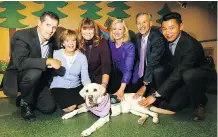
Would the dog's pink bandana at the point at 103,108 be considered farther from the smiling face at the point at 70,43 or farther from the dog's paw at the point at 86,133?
the smiling face at the point at 70,43

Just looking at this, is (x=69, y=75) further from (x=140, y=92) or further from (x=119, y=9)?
(x=119, y=9)

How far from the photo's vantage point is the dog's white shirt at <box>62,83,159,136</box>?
183 cm

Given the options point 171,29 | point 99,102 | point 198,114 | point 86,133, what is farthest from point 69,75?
point 198,114

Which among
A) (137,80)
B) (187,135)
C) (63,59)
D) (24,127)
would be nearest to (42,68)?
(63,59)

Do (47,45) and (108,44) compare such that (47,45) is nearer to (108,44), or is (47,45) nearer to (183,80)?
(108,44)

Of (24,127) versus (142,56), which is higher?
(142,56)

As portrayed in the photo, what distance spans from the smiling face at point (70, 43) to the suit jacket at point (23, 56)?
0.15 m

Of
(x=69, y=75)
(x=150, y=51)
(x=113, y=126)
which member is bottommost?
(x=113, y=126)

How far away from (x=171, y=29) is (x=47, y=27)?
1.05 metres

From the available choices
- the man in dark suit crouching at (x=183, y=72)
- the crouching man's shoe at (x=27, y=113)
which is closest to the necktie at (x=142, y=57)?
the man in dark suit crouching at (x=183, y=72)

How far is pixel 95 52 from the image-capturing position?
2.12m

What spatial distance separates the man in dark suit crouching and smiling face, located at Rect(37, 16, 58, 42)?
0.93 m

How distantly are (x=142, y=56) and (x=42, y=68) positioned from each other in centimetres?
93

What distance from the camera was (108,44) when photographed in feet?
7.27
